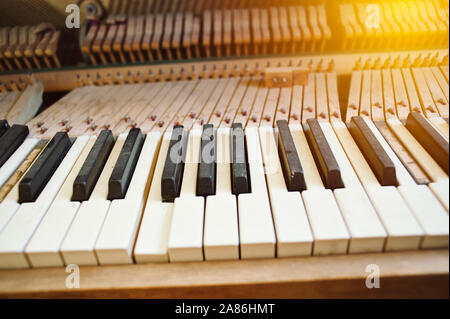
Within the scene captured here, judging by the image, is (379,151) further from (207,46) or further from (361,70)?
(207,46)

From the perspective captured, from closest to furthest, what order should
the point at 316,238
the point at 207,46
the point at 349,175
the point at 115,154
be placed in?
the point at 316,238, the point at 349,175, the point at 115,154, the point at 207,46

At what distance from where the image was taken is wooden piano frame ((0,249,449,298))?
2.97 ft

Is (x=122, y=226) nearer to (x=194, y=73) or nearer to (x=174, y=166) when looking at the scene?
(x=174, y=166)

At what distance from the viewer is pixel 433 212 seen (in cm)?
96

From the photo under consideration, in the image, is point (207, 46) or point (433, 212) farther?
point (207, 46)

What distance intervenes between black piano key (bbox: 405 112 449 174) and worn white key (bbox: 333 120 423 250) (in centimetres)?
23

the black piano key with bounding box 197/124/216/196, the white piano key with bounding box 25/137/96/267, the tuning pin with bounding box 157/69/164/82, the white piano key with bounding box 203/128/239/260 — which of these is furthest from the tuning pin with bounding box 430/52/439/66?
the white piano key with bounding box 25/137/96/267

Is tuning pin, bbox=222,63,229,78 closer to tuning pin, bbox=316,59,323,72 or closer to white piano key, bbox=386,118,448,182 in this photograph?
tuning pin, bbox=316,59,323,72

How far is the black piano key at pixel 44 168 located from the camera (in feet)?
3.87

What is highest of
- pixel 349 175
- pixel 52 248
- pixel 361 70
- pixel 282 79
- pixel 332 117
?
pixel 361 70

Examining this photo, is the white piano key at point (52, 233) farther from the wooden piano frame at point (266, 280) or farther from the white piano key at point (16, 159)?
the white piano key at point (16, 159)

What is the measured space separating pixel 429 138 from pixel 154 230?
1.02 metres

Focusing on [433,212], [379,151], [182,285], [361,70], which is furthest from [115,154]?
[361,70]

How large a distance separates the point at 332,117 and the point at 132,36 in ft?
4.09
